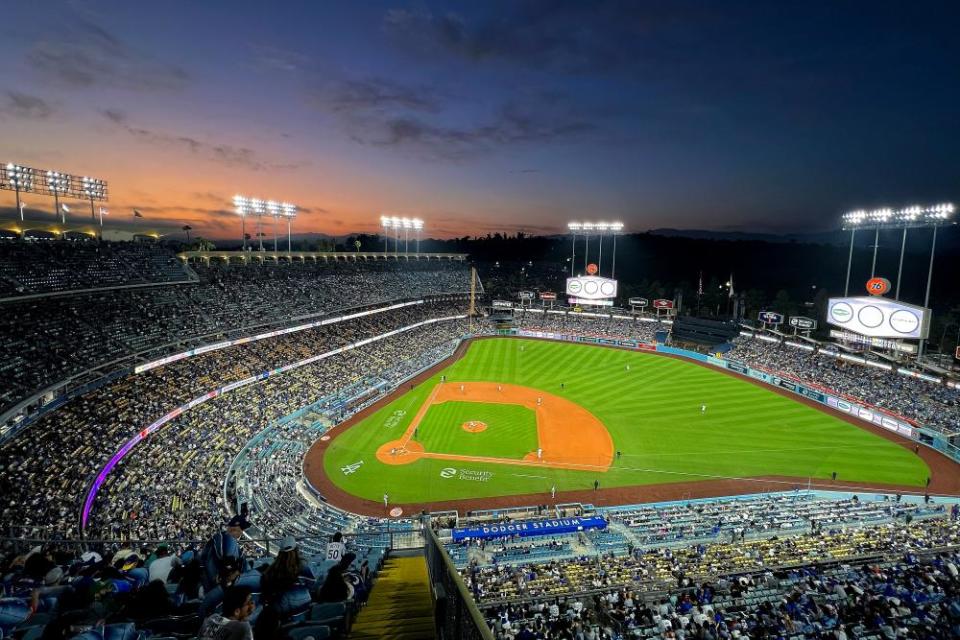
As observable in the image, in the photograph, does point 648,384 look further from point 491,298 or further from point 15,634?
point 15,634

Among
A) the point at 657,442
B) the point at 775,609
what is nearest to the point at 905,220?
the point at 657,442

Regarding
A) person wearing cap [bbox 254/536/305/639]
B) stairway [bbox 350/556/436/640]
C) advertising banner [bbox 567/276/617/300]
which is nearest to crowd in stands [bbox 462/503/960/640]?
stairway [bbox 350/556/436/640]

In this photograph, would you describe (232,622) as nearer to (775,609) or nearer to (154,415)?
(775,609)

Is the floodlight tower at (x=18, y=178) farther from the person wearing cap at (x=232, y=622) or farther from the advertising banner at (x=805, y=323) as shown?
the advertising banner at (x=805, y=323)

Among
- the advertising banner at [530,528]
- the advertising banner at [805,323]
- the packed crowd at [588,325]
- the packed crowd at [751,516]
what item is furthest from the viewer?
the packed crowd at [588,325]

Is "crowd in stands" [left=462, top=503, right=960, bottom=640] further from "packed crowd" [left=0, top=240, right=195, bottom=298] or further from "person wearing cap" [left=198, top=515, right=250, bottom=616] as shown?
"packed crowd" [left=0, top=240, right=195, bottom=298]

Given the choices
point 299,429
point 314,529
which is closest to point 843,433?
point 314,529

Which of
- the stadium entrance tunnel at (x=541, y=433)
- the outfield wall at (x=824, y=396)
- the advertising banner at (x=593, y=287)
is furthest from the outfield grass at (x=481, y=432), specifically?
the advertising banner at (x=593, y=287)
